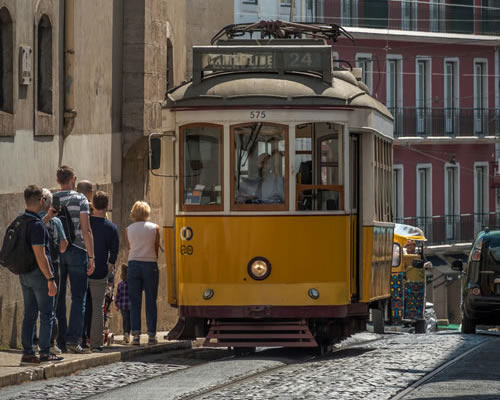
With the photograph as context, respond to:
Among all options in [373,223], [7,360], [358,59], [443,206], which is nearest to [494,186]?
[443,206]

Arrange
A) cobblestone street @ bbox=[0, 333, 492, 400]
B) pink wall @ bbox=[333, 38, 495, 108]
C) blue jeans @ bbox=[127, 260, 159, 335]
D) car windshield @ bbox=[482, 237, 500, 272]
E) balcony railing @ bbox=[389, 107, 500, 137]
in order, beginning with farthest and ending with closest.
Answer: balcony railing @ bbox=[389, 107, 500, 137] → pink wall @ bbox=[333, 38, 495, 108] → car windshield @ bbox=[482, 237, 500, 272] → blue jeans @ bbox=[127, 260, 159, 335] → cobblestone street @ bbox=[0, 333, 492, 400]

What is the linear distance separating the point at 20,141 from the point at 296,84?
3.35 metres

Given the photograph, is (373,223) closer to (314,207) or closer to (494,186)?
(314,207)

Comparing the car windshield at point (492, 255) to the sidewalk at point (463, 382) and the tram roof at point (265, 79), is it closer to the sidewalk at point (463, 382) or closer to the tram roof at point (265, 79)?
the tram roof at point (265, 79)

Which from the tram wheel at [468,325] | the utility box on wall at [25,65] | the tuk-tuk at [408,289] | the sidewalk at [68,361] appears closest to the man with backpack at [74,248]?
the sidewalk at [68,361]

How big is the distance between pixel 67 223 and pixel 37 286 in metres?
1.41

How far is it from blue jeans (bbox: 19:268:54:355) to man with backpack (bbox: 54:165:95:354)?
3.83 ft

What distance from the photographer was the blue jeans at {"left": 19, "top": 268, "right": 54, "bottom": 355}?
15.6 metres

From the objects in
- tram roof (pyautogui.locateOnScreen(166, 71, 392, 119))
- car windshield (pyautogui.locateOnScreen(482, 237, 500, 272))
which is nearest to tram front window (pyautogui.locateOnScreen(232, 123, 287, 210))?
tram roof (pyautogui.locateOnScreen(166, 71, 392, 119))

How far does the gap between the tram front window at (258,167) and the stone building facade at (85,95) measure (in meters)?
0.96

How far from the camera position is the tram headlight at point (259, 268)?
18188mm

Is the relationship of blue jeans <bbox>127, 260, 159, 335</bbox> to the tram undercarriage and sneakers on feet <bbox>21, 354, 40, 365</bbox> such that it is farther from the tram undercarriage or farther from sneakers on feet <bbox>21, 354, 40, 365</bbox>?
sneakers on feet <bbox>21, 354, 40, 365</bbox>

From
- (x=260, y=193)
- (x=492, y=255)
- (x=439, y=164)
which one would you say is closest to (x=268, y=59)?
(x=260, y=193)

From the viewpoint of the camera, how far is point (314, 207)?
18328mm
